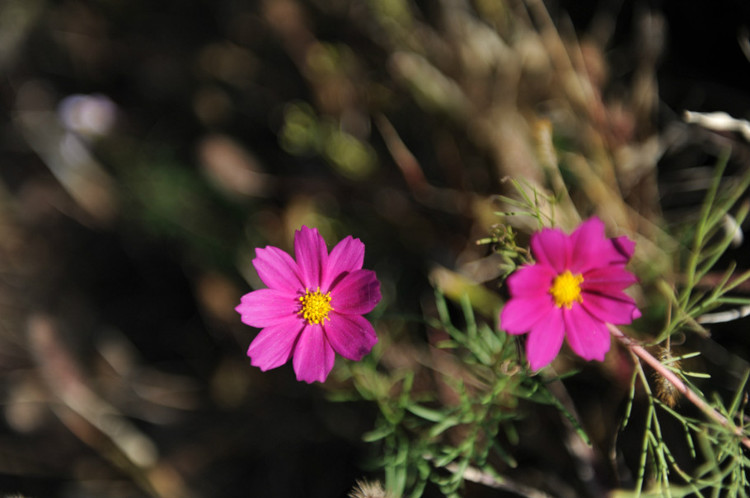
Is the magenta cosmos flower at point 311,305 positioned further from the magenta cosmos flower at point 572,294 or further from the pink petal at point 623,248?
the pink petal at point 623,248

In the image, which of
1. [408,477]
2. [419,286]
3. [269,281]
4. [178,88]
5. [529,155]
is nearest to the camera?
[269,281]

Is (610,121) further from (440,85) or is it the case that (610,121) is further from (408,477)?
(408,477)

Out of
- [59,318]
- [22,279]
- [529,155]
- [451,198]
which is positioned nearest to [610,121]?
[529,155]

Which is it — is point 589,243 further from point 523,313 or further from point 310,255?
point 310,255

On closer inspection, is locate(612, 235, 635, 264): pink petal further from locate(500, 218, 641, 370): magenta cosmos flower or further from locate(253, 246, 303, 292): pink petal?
locate(253, 246, 303, 292): pink petal

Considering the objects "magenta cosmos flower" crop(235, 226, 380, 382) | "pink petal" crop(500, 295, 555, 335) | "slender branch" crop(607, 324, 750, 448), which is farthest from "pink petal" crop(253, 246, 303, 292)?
"slender branch" crop(607, 324, 750, 448)

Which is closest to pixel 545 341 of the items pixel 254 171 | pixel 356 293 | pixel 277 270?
pixel 356 293
